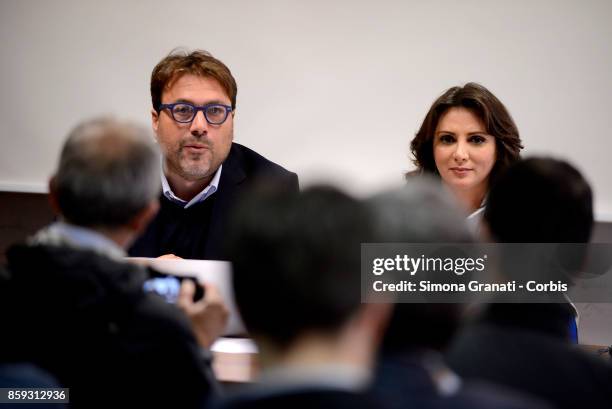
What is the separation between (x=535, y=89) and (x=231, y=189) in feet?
5.13

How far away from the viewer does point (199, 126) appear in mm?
2740

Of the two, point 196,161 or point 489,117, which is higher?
point 489,117

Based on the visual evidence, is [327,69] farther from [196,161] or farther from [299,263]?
[299,263]

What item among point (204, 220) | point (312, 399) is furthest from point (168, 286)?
point (204, 220)

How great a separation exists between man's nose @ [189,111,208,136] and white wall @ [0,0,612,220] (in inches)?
31.4

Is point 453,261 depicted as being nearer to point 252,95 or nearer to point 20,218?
point 252,95

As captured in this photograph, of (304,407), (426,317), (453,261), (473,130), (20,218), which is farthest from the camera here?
(20,218)

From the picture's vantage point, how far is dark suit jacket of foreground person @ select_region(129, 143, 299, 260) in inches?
103

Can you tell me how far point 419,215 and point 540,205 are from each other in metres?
0.40

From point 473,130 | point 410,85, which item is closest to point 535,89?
point 410,85

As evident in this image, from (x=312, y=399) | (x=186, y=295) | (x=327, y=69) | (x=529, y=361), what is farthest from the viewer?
(x=327, y=69)

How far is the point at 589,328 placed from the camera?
3.60 meters

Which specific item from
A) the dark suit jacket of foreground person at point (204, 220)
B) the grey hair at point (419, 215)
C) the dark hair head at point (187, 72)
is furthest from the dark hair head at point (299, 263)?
the dark hair head at point (187, 72)

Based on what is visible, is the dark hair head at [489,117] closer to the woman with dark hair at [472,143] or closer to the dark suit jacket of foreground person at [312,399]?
the woman with dark hair at [472,143]
